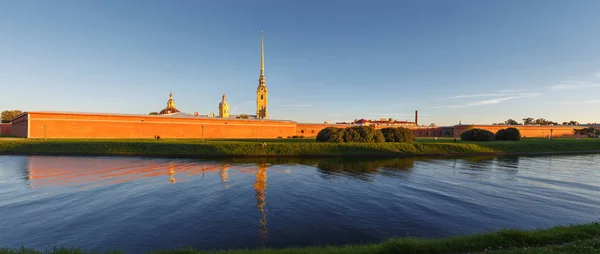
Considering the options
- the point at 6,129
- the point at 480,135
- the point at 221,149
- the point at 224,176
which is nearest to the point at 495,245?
the point at 224,176

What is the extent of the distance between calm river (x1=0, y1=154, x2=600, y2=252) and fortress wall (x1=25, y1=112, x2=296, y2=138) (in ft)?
93.1

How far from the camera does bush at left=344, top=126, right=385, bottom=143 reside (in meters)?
40.6

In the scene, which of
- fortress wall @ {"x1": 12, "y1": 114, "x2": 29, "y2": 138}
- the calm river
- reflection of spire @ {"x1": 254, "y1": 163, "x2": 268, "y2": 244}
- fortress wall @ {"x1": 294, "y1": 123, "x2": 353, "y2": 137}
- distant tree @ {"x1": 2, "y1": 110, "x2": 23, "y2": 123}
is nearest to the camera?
the calm river

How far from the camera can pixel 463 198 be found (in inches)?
556

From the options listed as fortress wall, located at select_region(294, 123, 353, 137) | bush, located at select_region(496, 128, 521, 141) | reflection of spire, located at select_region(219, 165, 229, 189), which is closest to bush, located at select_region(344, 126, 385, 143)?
reflection of spire, located at select_region(219, 165, 229, 189)

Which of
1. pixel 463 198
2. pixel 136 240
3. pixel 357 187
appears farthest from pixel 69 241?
pixel 463 198

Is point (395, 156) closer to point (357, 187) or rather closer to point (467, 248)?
point (357, 187)

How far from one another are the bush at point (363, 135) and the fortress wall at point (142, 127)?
26.9 meters

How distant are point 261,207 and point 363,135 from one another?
31199 millimetres

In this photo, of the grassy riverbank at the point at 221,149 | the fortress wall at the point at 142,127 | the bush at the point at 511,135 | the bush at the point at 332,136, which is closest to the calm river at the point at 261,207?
the grassy riverbank at the point at 221,149

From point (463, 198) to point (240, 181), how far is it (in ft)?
43.5

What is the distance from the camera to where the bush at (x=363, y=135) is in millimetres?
40594

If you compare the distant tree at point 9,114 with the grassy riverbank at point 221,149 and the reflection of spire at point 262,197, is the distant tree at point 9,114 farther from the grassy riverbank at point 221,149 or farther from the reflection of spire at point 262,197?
the reflection of spire at point 262,197

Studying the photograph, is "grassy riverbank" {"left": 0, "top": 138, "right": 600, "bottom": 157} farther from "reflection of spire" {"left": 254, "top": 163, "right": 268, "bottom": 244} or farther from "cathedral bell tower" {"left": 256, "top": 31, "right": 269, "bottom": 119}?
"cathedral bell tower" {"left": 256, "top": 31, "right": 269, "bottom": 119}
